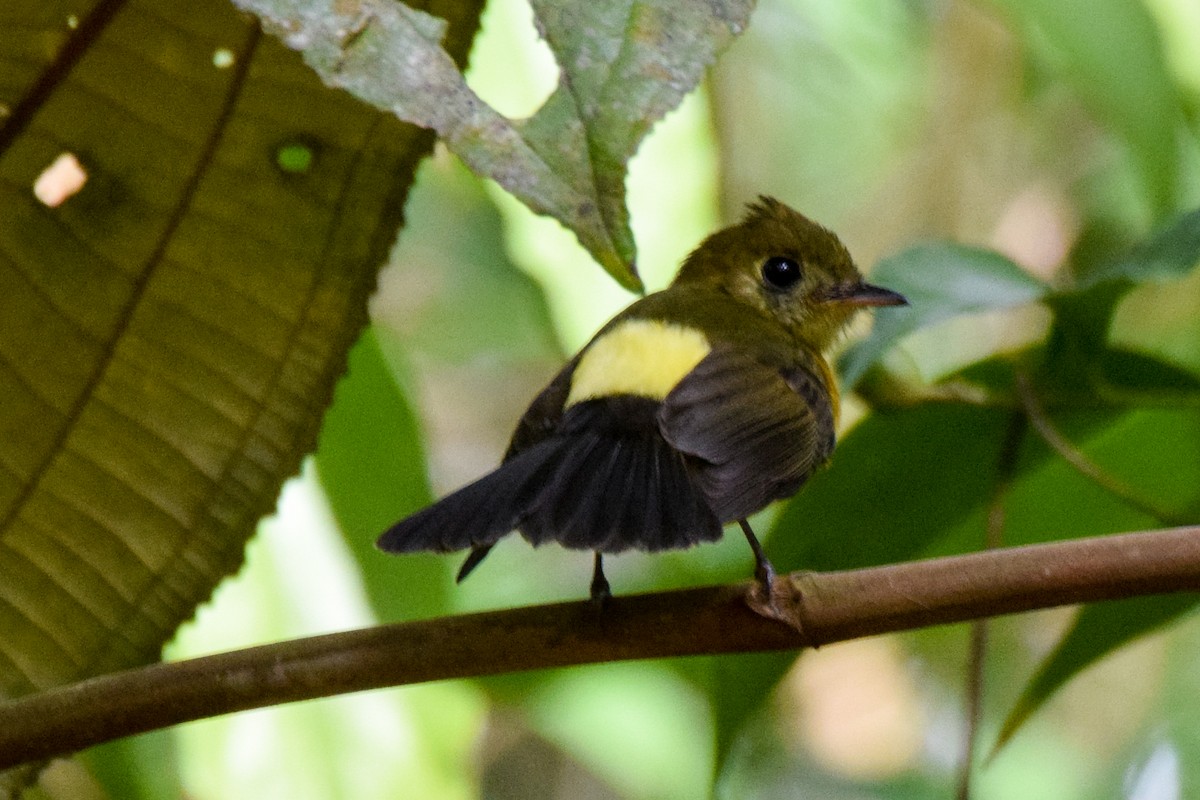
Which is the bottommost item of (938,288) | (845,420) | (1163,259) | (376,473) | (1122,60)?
(845,420)

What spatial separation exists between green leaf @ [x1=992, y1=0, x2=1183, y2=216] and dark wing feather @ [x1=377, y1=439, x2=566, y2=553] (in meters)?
1.12

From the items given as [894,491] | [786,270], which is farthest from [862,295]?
[894,491]

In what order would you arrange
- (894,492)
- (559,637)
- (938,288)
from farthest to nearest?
(894,492)
(938,288)
(559,637)

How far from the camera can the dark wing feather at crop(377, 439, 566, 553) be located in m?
1.38

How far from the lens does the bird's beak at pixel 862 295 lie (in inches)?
89.0

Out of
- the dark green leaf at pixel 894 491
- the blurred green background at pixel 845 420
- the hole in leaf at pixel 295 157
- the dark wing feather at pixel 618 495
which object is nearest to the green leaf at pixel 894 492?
the dark green leaf at pixel 894 491

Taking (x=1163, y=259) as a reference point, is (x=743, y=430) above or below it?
below

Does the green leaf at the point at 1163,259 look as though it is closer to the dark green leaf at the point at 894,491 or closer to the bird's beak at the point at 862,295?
the dark green leaf at the point at 894,491

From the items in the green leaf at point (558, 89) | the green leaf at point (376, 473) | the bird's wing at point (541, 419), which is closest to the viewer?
the green leaf at point (558, 89)

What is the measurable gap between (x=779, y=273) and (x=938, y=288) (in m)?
0.68

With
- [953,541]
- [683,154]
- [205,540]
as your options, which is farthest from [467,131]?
[683,154]

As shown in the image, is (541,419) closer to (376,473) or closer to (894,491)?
(376,473)

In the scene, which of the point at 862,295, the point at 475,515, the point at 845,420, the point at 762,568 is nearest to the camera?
the point at 475,515

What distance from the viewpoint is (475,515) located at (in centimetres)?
143
